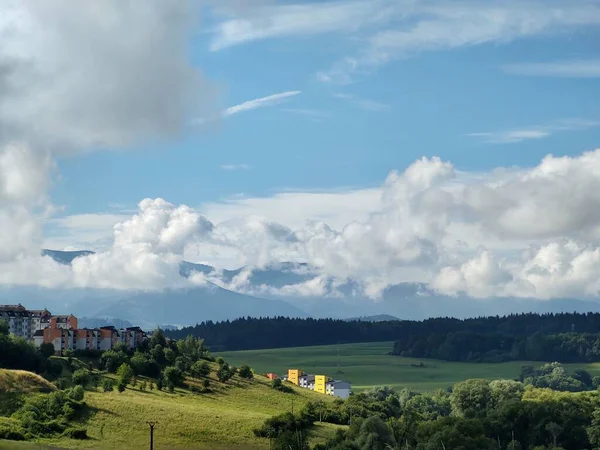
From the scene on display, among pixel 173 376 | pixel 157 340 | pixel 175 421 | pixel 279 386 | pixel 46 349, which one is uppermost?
pixel 157 340

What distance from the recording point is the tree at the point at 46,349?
548 ft

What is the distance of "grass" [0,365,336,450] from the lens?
126m

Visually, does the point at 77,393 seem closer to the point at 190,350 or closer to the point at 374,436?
the point at 374,436

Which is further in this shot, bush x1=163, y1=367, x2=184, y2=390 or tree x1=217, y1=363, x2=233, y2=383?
tree x1=217, y1=363, x2=233, y2=383

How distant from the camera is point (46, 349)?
16925 cm

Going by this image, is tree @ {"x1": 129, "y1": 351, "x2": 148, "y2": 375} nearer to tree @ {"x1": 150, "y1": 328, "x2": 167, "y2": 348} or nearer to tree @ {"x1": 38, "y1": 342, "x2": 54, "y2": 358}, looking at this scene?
tree @ {"x1": 38, "y1": 342, "x2": 54, "y2": 358}

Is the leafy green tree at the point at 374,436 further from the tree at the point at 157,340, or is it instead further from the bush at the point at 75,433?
the tree at the point at 157,340

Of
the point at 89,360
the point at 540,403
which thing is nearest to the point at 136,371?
the point at 89,360

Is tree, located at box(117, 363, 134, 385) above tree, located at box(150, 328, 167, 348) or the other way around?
the other way around

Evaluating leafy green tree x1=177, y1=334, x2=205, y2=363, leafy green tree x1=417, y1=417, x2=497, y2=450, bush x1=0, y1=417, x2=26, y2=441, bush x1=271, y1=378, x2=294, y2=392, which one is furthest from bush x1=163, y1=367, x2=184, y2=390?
leafy green tree x1=417, y1=417, x2=497, y2=450

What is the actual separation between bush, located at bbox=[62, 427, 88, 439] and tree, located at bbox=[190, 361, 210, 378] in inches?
1824

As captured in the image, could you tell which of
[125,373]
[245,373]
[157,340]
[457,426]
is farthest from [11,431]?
[157,340]

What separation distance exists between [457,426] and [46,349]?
248 feet

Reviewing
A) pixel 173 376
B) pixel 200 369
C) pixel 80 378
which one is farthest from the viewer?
pixel 200 369
